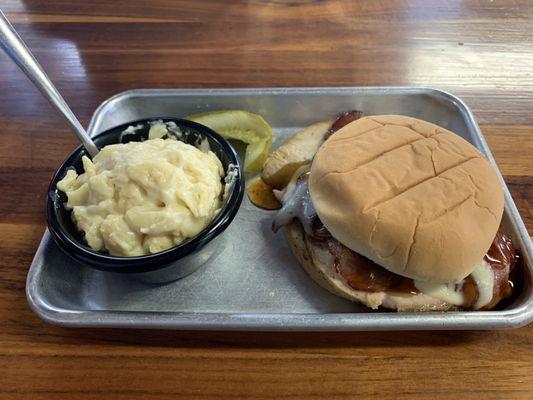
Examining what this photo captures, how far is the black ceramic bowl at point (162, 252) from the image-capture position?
1280mm

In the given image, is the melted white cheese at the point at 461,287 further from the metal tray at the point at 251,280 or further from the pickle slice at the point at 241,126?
the pickle slice at the point at 241,126

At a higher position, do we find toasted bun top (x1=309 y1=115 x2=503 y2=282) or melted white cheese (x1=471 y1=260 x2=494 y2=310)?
toasted bun top (x1=309 y1=115 x2=503 y2=282)

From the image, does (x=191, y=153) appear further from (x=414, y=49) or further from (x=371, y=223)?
(x=414, y=49)

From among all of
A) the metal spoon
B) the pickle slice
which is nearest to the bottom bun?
the pickle slice

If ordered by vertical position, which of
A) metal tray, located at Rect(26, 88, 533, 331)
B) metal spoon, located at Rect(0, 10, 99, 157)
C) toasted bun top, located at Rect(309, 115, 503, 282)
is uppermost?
metal spoon, located at Rect(0, 10, 99, 157)

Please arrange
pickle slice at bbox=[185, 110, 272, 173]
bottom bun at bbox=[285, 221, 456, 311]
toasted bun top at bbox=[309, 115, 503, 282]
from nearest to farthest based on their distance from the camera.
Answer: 1. toasted bun top at bbox=[309, 115, 503, 282]
2. bottom bun at bbox=[285, 221, 456, 311]
3. pickle slice at bbox=[185, 110, 272, 173]

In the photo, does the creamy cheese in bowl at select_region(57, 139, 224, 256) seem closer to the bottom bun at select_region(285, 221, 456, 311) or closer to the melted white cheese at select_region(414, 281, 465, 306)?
the bottom bun at select_region(285, 221, 456, 311)

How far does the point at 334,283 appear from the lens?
1.37 metres

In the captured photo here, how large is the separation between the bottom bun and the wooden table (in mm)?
94

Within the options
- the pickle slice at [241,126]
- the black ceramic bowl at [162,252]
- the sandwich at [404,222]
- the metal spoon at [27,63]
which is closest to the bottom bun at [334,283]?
the sandwich at [404,222]

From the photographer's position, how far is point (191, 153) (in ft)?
4.78

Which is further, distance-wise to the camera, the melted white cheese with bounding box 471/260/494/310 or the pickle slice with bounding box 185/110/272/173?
the pickle slice with bounding box 185/110/272/173

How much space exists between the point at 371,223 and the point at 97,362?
3.00 ft

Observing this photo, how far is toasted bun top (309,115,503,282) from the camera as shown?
121 centimetres
